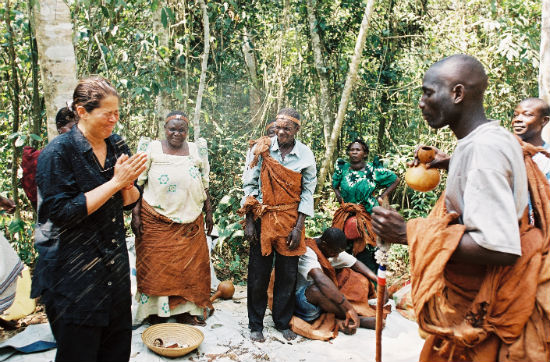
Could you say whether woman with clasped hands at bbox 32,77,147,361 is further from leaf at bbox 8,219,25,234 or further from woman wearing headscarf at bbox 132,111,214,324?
leaf at bbox 8,219,25,234

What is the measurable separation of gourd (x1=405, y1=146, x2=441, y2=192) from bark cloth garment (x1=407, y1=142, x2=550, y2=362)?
1.38 feet

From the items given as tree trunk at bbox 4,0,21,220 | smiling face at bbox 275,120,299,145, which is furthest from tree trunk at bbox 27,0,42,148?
smiling face at bbox 275,120,299,145

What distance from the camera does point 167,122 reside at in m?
4.00

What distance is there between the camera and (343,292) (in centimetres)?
423

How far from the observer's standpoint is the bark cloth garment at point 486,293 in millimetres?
1392

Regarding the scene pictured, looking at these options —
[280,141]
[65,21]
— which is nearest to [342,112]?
[280,141]

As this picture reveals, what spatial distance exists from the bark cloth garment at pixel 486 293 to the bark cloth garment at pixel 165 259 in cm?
284

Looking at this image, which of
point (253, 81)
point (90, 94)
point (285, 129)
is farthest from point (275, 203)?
point (253, 81)

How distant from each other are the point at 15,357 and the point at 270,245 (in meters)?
2.20

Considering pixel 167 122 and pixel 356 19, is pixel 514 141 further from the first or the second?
pixel 356 19

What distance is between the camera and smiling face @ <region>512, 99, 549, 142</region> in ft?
11.5

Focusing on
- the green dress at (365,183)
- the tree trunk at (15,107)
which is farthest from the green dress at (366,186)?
the tree trunk at (15,107)

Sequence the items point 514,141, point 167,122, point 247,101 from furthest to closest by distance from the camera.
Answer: point 247,101, point 167,122, point 514,141

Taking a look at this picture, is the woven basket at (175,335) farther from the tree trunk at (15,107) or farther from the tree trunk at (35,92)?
the tree trunk at (35,92)
